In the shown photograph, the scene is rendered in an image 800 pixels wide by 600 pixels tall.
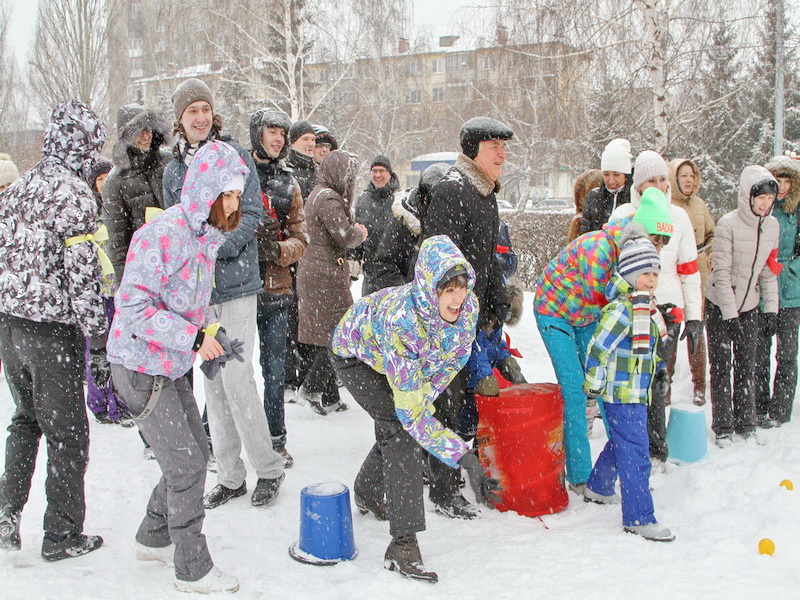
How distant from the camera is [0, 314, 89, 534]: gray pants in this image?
10.8 ft

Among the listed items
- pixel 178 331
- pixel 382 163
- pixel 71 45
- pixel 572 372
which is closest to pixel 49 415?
pixel 178 331

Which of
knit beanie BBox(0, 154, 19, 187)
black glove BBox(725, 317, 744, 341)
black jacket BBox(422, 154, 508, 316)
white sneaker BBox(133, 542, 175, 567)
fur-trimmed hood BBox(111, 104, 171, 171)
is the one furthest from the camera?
knit beanie BBox(0, 154, 19, 187)

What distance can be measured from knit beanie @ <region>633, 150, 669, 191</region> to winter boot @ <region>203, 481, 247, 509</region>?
340 cm

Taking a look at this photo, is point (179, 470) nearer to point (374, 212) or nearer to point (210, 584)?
point (210, 584)

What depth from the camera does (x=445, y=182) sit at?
407 cm

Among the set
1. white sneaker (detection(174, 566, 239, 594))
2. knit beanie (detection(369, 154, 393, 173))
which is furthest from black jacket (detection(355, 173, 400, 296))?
white sneaker (detection(174, 566, 239, 594))

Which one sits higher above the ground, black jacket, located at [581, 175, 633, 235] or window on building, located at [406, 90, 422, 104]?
window on building, located at [406, 90, 422, 104]

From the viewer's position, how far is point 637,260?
3805 millimetres

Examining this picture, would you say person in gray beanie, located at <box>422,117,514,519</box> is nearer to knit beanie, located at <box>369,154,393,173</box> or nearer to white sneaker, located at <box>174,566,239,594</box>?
white sneaker, located at <box>174,566,239,594</box>

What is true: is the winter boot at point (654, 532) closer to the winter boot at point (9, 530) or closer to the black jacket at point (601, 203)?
the black jacket at point (601, 203)

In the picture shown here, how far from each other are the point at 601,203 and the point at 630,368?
6.84 ft

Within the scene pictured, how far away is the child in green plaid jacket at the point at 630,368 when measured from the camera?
3807 millimetres

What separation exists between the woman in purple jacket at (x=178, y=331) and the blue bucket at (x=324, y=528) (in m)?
0.45

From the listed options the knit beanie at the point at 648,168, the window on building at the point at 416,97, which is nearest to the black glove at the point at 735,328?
the knit beanie at the point at 648,168
